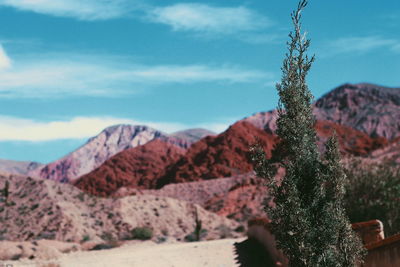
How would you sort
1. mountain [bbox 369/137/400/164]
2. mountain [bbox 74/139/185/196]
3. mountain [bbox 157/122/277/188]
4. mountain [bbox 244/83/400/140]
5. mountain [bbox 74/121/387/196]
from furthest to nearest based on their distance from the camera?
mountain [bbox 244/83/400/140], mountain [bbox 74/139/185/196], mountain [bbox 74/121/387/196], mountain [bbox 157/122/277/188], mountain [bbox 369/137/400/164]

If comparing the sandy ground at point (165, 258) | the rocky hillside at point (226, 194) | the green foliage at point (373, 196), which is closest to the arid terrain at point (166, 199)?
the sandy ground at point (165, 258)

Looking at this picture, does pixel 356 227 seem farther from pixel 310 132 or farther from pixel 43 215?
pixel 43 215

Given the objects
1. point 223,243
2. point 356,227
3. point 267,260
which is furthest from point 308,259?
point 223,243

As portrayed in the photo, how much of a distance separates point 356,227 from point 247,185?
230ft

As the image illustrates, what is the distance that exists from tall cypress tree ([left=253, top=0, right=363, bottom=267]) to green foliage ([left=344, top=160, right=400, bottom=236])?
A: 1491cm

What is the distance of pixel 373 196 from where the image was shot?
96.8 ft

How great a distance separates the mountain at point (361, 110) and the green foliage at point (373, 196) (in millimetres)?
99246

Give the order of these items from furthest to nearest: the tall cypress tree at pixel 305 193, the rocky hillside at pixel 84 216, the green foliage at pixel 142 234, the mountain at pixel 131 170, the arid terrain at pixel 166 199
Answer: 1. the mountain at pixel 131 170
2. the rocky hillside at pixel 84 216
3. the green foliage at pixel 142 234
4. the arid terrain at pixel 166 199
5. the tall cypress tree at pixel 305 193

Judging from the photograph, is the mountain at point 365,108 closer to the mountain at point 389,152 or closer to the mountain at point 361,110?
the mountain at point 361,110

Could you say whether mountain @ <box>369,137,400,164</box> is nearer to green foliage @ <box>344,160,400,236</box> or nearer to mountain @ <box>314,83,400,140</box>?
mountain @ <box>314,83,400,140</box>


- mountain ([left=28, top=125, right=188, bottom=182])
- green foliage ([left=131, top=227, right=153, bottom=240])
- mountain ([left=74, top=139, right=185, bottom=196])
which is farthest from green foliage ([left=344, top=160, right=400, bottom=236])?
mountain ([left=28, top=125, right=188, bottom=182])

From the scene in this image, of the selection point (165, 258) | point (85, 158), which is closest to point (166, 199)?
point (165, 258)

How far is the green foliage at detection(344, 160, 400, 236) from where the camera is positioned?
27.5 metres

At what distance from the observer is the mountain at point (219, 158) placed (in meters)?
104
